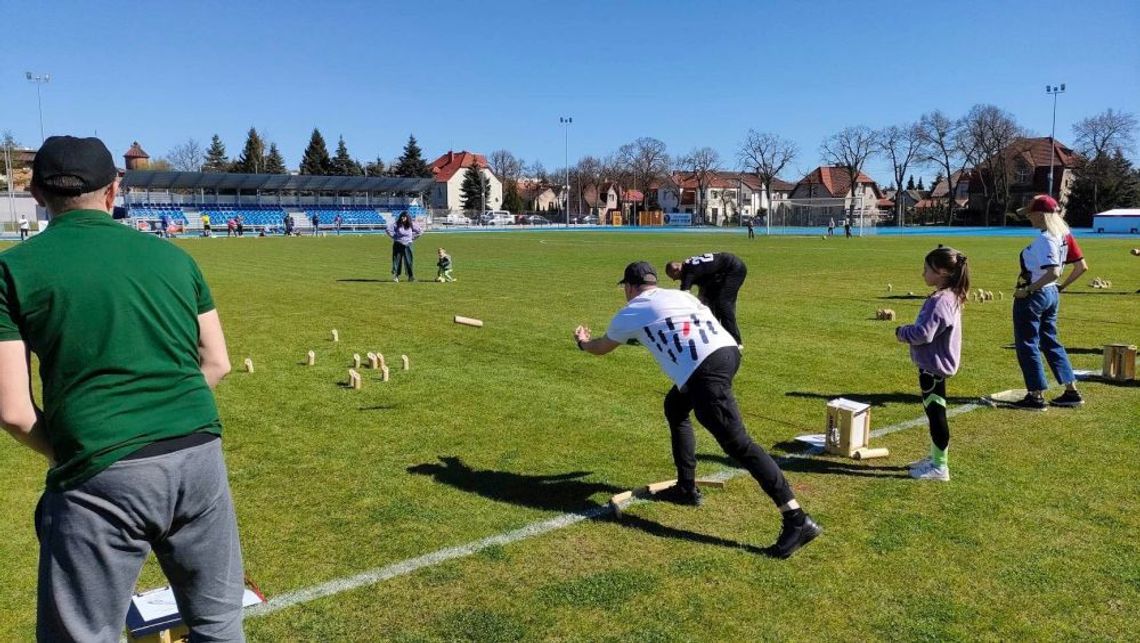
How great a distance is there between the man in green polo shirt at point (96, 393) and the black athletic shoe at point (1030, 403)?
26.2 feet

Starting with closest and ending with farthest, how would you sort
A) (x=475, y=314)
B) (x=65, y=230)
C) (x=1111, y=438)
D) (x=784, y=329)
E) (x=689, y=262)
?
(x=65, y=230)
(x=1111, y=438)
(x=689, y=262)
(x=784, y=329)
(x=475, y=314)

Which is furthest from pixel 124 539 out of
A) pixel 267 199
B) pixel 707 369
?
pixel 267 199

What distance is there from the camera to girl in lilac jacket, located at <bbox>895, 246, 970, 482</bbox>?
5785 mm

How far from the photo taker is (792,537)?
4.73 metres

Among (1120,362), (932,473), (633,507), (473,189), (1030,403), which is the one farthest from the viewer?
(473,189)

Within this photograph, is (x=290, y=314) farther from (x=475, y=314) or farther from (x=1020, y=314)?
(x=1020, y=314)

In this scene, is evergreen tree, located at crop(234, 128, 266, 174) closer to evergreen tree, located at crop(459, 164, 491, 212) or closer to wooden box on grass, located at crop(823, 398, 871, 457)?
evergreen tree, located at crop(459, 164, 491, 212)

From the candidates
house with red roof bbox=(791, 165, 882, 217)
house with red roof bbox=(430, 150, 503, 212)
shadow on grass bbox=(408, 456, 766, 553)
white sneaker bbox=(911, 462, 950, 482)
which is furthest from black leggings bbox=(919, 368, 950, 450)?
house with red roof bbox=(430, 150, 503, 212)

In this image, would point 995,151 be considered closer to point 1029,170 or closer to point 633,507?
point 1029,170

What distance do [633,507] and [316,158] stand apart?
110952 mm

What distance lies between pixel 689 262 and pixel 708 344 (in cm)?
417

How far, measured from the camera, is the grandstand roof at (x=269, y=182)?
248ft

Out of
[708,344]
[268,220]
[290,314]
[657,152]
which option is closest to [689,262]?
[708,344]

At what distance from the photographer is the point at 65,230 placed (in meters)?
2.37
